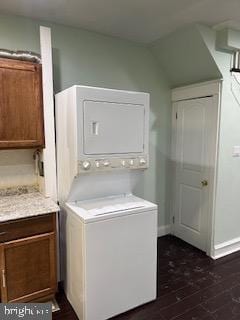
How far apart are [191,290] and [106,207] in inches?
47.3

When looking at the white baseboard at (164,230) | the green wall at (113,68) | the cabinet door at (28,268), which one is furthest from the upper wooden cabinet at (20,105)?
the white baseboard at (164,230)

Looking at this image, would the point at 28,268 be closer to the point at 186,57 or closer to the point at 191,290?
the point at 191,290

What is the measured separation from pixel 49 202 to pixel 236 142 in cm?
224

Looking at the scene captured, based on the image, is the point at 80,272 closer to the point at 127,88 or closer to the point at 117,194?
the point at 117,194

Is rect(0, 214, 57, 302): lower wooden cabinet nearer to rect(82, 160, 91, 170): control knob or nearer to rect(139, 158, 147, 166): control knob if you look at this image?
rect(82, 160, 91, 170): control knob

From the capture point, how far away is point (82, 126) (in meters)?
1.85

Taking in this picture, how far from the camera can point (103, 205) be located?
2072 millimetres

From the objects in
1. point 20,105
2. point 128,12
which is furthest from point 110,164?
point 128,12

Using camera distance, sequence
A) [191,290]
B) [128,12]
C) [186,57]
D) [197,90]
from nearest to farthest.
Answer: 1. [128,12]
2. [191,290]
3. [186,57]
4. [197,90]

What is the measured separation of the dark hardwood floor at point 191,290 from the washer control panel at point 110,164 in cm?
122

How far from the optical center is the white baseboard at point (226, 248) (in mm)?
2896

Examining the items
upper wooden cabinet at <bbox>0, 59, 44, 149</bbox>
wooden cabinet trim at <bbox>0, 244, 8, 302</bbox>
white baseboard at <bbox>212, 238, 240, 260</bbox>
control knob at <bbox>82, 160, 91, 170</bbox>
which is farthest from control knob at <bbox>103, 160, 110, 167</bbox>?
white baseboard at <bbox>212, 238, 240, 260</bbox>

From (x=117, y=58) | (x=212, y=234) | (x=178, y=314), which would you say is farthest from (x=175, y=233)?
(x=117, y=58)

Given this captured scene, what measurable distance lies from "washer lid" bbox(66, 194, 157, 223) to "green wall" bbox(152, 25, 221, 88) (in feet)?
5.43
